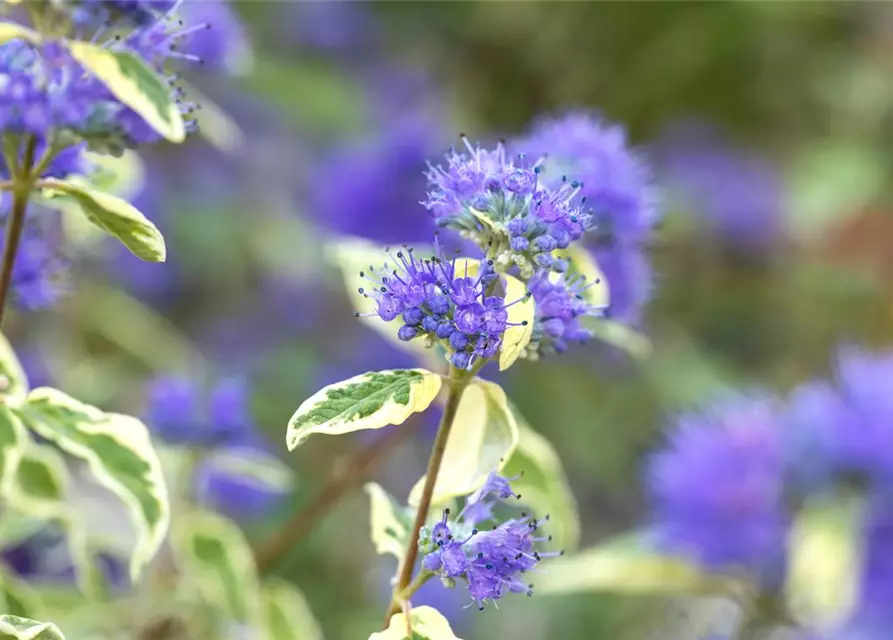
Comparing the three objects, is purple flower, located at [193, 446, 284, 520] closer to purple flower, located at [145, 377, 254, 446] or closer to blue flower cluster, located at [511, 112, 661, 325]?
purple flower, located at [145, 377, 254, 446]

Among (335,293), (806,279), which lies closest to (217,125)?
(335,293)

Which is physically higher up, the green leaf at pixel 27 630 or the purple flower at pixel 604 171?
the purple flower at pixel 604 171

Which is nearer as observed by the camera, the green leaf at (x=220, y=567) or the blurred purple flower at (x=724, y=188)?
the green leaf at (x=220, y=567)

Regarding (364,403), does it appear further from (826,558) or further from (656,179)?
(656,179)

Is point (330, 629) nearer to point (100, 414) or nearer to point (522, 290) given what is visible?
point (100, 414)

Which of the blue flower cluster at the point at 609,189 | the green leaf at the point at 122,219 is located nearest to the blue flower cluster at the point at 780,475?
the blue flower cluster at the point at 609,189

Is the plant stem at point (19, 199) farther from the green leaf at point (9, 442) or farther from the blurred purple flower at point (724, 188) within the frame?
the blurred purple flower at point (724, 188)

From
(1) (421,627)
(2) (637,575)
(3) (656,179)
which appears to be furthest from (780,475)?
(3) (656,179)
